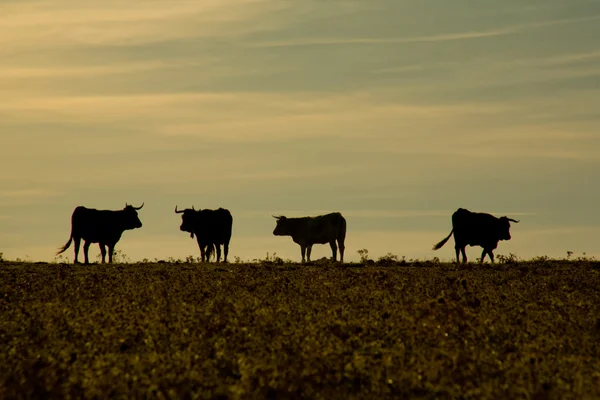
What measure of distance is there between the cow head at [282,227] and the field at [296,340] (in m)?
23.4

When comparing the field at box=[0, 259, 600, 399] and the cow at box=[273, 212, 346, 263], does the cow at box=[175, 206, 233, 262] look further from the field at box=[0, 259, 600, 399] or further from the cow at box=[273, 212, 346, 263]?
the field at box=[0, 259, 600, 399]

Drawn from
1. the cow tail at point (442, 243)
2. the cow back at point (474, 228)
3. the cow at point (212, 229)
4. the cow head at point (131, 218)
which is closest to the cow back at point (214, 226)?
the cow at point (212, 229)

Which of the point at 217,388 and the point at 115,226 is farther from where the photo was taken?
the point at 115,226

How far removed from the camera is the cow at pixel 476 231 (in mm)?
40594

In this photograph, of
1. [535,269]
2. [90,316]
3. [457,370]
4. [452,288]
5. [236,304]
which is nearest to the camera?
[457,370]

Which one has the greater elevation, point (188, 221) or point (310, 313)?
point (188, 221)

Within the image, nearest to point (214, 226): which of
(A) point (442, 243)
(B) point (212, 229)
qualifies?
(B) point (212, 229)

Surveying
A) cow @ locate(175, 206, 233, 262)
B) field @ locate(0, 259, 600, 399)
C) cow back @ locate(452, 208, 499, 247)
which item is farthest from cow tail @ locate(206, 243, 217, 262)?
field @ locate(0, 259, 600, 399)

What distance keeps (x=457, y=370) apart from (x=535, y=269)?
17936 millimetres

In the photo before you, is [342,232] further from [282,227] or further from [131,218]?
[131,218]

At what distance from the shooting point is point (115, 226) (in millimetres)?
39969

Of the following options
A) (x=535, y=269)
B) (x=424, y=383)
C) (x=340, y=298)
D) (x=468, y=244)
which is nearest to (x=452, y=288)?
(x=340, y=298)

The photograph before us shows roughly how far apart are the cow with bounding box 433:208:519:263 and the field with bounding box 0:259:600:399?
1790cm

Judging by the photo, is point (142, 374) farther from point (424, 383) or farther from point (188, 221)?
point (188, 221)
